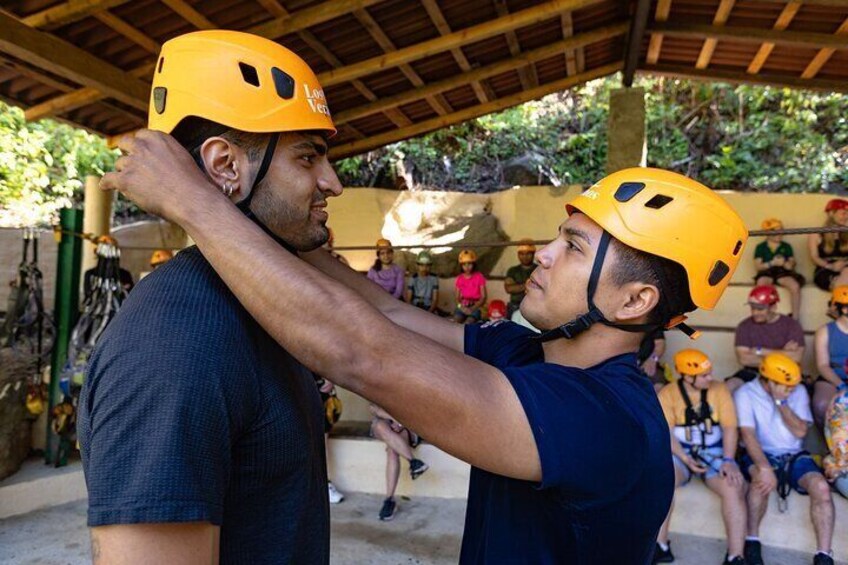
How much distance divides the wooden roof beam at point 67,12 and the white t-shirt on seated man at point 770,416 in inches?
Result: 232

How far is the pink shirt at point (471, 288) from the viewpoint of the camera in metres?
8.09

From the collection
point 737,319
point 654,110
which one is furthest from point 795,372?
point 654,110

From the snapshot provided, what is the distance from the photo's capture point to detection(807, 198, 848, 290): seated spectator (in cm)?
733

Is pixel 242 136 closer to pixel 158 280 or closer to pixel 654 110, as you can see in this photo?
pixel 158 280

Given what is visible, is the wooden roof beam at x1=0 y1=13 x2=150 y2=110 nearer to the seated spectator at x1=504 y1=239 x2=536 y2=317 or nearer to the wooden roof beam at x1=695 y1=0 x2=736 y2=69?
the seated spectator at x1=504 y1=239 x2=536 y2=317

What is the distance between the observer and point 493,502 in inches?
57.3

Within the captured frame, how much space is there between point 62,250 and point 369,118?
13.5 ft

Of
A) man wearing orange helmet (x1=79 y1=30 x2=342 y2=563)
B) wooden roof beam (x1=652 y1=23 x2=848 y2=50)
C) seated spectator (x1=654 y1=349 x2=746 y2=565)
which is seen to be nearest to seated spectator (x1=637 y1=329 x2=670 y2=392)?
seated spectator (x1=654 y1=349 x2=746 y2=565)

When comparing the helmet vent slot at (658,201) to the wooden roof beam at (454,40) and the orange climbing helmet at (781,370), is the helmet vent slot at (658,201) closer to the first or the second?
the orange climbing helmet at (781,370)

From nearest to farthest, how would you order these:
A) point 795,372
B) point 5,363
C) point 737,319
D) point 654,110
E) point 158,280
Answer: point 158,280 → point 795,372 → point 5,363 → point 737,319 → point 654,110

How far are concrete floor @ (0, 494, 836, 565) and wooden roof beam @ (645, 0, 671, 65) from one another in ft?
18.1

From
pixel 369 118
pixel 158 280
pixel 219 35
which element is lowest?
pixel 158 280

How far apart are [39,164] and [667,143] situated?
43.3 feet

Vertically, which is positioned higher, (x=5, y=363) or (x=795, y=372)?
(x=795, y=372)
